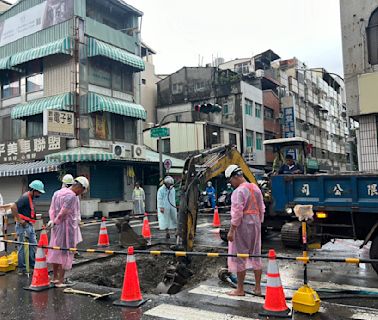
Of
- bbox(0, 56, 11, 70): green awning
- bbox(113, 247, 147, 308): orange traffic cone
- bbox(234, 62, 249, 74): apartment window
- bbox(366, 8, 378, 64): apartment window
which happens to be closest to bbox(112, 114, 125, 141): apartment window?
bbox(0, 56, 11, 70): green awning

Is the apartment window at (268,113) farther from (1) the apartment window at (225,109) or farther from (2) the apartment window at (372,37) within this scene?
(2) the apartment window at (372,37)

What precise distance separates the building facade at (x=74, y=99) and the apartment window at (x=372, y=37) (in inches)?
530

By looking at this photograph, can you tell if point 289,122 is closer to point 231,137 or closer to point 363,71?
point 231,137

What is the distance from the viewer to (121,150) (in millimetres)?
23078

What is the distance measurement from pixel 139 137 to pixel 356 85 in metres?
16.6

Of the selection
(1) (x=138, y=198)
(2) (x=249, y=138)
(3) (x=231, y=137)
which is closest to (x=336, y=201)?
(1) (x=138, y=198)

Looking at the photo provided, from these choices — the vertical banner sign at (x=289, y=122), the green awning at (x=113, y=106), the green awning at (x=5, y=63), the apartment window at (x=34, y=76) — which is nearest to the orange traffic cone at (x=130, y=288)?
the green awning at (x=113, y=106)

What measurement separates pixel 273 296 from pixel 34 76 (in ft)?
75.0

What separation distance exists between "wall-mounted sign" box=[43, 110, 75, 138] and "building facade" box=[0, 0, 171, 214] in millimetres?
51

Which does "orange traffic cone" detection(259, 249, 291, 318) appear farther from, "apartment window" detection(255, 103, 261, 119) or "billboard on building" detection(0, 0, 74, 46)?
"apartment window" detection(255, 103, 261, 119)

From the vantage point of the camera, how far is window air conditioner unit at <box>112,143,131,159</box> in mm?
22703

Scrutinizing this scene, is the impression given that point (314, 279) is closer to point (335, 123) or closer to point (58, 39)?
point (58, 39)

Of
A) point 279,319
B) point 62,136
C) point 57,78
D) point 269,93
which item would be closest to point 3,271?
point 279,319

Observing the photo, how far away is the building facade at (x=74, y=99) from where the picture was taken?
2159cm
